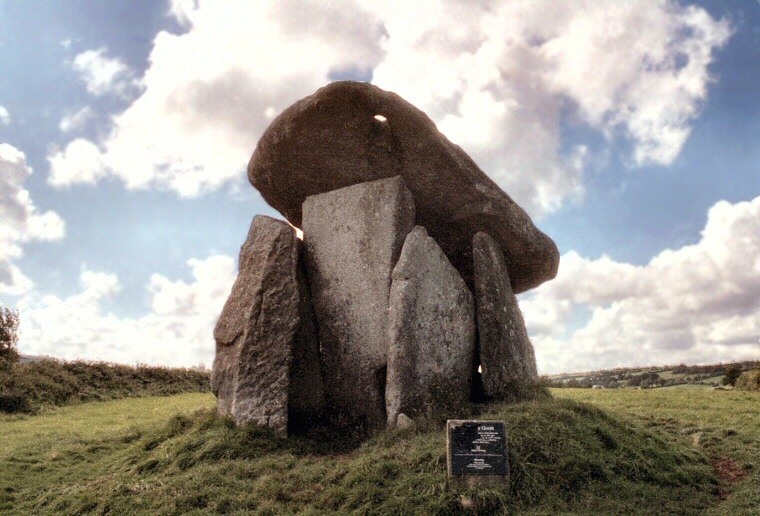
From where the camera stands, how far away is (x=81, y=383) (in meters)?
22.6

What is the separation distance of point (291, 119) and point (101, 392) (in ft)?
54.2

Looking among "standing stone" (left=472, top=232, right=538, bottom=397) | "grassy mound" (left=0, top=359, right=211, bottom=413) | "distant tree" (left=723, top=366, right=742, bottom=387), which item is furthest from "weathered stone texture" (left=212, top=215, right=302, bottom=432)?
"distant tree" (left=723, top=366, right=742, bottom=387)

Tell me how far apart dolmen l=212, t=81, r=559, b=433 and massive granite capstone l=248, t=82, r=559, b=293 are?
25mm

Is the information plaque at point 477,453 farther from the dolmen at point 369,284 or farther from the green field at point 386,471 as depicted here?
the dolmen at point 369,284

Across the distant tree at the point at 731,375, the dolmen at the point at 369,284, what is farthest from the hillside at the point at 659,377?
the dolmen at the point at 369,284

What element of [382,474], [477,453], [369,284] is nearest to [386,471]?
[382,474]

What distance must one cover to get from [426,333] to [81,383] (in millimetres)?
17664

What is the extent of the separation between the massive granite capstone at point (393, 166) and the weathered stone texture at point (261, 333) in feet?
4.94

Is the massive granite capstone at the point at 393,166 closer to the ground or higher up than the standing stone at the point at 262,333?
higher up

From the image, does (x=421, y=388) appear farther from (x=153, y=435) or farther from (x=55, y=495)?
(x=55, y=495)

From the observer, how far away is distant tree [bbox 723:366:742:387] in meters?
23.7

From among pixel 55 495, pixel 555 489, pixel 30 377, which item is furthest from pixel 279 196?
pixel 30 377

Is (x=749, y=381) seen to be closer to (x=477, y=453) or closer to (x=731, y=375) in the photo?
(x=731, y=375)

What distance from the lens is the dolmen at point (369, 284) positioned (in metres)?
10.0
